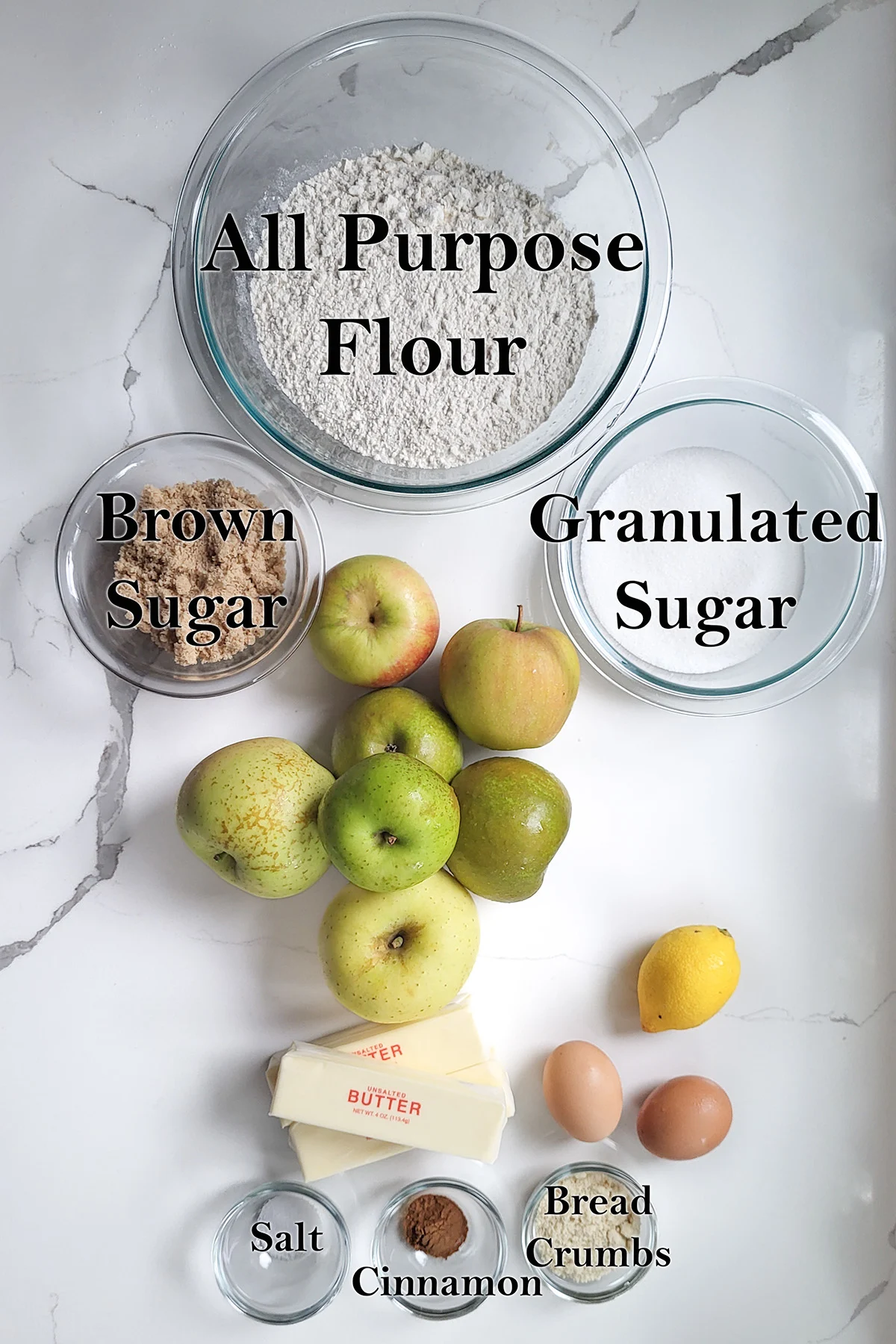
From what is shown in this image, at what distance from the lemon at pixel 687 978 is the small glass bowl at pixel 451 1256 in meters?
0.28

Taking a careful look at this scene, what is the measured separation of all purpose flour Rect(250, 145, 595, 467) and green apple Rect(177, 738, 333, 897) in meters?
0.36

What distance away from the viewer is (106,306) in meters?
1.11

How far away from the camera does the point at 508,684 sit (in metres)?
0.99

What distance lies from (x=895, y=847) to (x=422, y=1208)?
0.69 meters

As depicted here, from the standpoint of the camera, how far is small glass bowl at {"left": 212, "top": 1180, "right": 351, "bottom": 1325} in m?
1.10

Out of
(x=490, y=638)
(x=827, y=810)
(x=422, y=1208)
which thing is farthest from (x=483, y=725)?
(x=422, y=1208)

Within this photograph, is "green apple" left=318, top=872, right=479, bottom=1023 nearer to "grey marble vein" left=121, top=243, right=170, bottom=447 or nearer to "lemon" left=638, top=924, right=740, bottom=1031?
"lemon" left=638, top=924, right=740, bottom=1031

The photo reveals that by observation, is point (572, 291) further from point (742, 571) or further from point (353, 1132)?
point (353, 1132)

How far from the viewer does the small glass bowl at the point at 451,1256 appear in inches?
43.2

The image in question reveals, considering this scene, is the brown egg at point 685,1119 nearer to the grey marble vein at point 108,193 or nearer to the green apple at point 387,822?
the green apple at point 387,822

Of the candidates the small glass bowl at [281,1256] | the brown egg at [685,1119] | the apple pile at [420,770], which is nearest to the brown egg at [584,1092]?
the brown egg at [685,1119]

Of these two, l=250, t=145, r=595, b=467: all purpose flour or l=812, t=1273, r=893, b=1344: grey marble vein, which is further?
l=812, t=1273, r=893, b=1344: grey marble vein

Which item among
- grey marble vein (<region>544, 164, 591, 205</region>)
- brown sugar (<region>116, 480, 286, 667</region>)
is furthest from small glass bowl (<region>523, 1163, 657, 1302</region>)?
grey marble vein (<region>544, 164, 591, 205</region>)

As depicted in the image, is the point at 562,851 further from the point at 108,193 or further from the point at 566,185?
the point at 108,193
